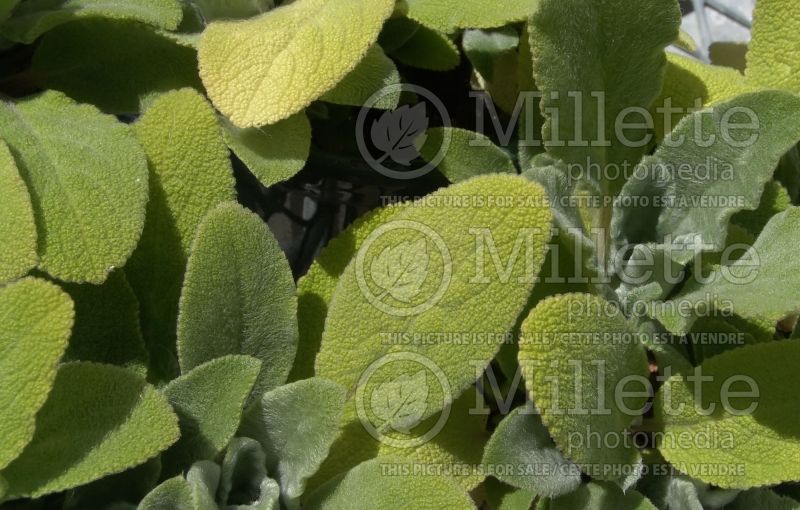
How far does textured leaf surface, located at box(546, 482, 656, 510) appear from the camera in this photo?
0.54 metres

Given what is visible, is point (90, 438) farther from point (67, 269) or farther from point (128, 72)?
point (128, 72)

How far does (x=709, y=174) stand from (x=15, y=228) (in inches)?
16.7

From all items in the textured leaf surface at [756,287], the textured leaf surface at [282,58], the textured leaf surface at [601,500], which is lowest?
the textured leaf surface at [601,500]

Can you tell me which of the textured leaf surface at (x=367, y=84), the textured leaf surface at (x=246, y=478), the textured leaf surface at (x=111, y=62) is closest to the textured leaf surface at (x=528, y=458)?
the textured leaf surface at (x=246, y=478)

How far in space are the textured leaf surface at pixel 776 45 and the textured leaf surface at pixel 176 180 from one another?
39 centimetres

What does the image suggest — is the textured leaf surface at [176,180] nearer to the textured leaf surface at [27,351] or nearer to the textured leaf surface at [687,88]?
the textured leaf surface at [27,351]

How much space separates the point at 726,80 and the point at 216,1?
383 mm

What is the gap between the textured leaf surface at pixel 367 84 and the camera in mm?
607

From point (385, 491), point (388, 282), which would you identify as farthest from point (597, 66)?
point (385, 491)

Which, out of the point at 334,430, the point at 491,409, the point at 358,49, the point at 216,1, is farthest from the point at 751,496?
the point at 216,1

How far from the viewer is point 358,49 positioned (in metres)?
0.57

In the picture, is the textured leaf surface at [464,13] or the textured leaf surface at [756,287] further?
the textured leaf surface at [464,13]

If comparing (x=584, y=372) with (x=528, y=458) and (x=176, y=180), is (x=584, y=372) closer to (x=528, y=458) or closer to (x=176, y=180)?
(x=528, y=458)

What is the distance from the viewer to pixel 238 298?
549 millimetres
